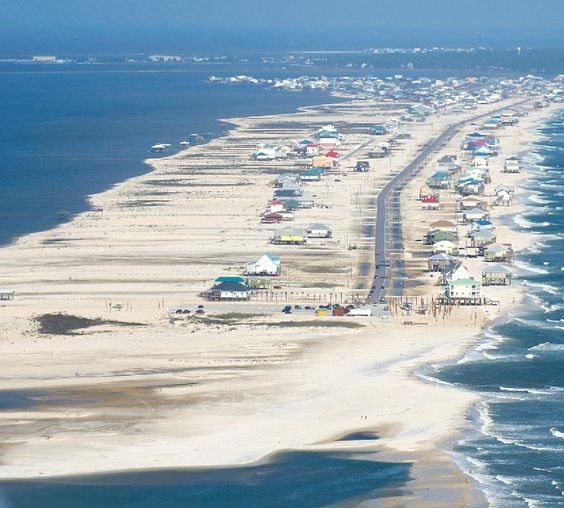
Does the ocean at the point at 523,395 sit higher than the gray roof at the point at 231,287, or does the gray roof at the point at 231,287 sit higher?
the gray roof at the point at 231,287

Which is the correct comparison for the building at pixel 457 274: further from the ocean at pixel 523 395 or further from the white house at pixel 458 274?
the ocean at pixel 523 395

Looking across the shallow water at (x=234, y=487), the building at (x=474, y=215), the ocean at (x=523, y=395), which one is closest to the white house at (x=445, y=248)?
the ocean at (x=523, y=395)

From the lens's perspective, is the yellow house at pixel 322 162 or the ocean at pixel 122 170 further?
the yellow house at pixel 322 162

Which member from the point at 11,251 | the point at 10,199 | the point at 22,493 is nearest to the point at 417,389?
the point at 22,493

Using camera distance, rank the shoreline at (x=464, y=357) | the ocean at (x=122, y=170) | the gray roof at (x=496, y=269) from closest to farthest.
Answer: the ocean at (x=122, y=170), the shoreline at (x=464, y=357), the gray roof at (x=496, y=269)

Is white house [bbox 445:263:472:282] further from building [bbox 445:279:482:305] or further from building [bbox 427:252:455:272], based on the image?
building [bbox 427:252:455:272]

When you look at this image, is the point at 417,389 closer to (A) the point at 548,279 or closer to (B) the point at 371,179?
(A) the point at 548,279

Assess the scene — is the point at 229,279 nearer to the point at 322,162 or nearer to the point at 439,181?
the point at 439,181

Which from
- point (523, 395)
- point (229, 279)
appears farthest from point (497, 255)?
point (523, 395)
